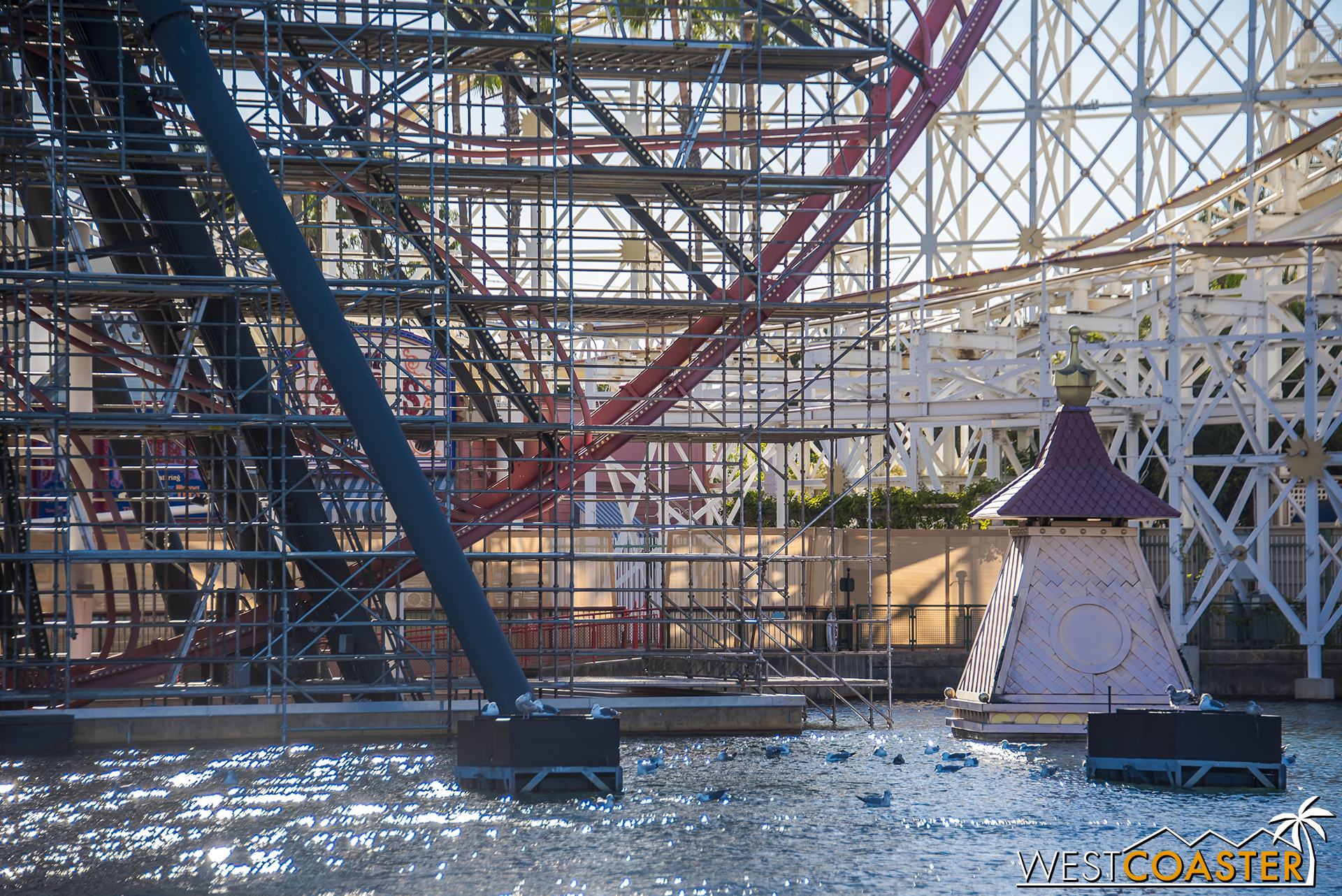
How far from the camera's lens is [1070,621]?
2006cm


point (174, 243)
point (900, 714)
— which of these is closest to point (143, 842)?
Answer: point (174, 243)

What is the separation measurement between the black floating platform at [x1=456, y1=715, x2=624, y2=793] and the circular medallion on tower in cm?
727

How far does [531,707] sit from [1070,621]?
25.8 ft

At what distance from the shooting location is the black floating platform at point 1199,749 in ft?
52.5

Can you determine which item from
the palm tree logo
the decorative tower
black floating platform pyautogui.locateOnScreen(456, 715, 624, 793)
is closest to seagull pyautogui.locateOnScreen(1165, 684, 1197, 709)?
the palm tree logo

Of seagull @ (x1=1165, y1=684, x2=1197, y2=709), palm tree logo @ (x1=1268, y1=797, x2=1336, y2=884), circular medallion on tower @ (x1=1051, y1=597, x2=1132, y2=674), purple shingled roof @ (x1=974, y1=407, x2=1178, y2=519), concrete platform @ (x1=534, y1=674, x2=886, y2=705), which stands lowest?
palm tree logo @ (x1=1268, y1=797, x2=1336, y2=884)

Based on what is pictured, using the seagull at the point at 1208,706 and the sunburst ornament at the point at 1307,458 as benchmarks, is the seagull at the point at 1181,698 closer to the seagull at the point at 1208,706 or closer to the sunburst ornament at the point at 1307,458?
the seagull at the point at 1208,706

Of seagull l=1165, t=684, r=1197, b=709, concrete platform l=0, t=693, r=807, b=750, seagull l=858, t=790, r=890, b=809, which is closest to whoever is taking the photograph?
seagull l=858, t=790, r=890, b=809

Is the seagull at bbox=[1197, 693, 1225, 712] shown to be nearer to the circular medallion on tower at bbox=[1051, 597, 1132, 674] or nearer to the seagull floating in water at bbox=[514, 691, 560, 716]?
the circular medallion on tower at bbox=[1051, 597, 1132, 674]

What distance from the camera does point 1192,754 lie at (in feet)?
52.8

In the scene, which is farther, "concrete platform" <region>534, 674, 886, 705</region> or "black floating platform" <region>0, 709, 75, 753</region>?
"concrete platform" <region>534, 674, 886, 705</region>

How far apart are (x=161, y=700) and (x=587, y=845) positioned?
1102cm

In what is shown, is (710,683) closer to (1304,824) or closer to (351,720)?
(351,720)

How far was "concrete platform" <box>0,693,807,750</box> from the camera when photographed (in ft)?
62.6
